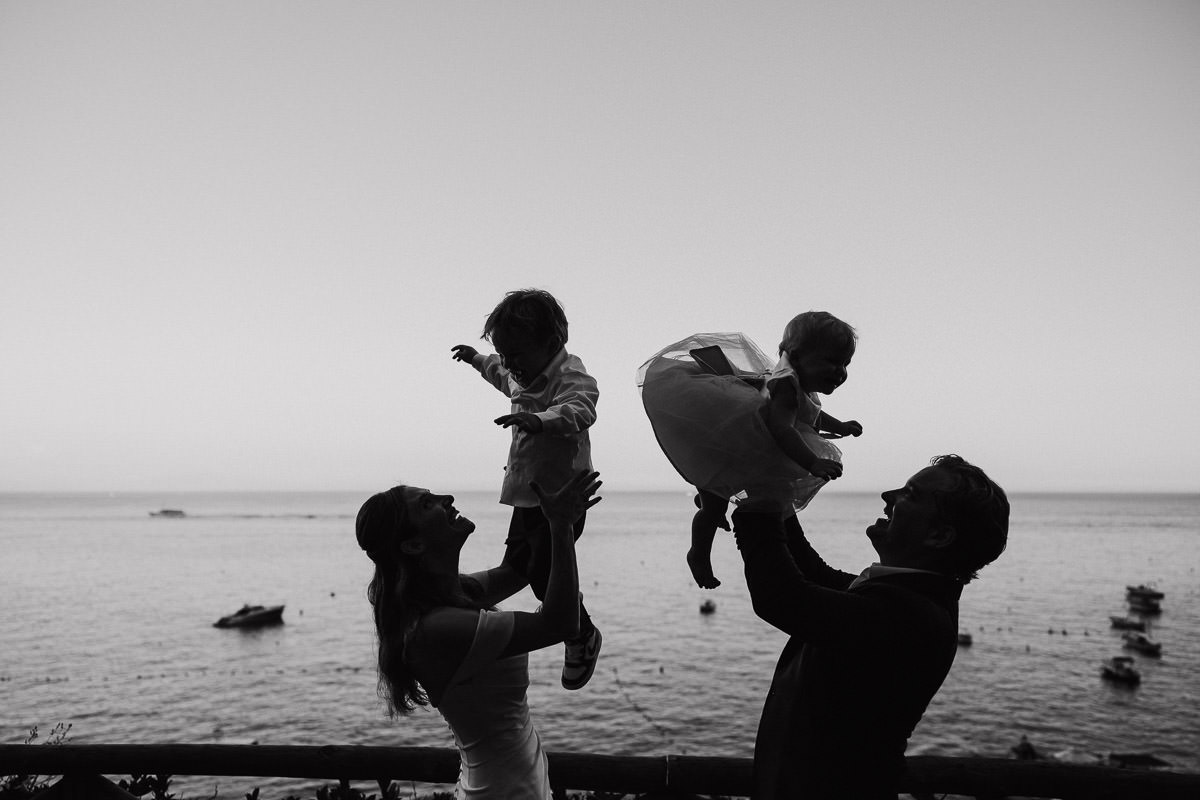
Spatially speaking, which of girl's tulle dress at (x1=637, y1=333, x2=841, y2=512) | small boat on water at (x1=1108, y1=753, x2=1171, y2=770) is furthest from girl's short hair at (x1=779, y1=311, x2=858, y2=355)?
small boat on water at (x1=1108, y1=753, x2=1171, y2=770)

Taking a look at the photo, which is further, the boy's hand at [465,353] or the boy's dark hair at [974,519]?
the boy's hand at [465,353]

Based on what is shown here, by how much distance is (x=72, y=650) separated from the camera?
32719mm

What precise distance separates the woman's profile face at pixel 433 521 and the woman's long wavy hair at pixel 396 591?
0.07 ft

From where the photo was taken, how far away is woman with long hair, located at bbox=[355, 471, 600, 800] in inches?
79.7

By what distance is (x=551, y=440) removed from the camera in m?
2.68

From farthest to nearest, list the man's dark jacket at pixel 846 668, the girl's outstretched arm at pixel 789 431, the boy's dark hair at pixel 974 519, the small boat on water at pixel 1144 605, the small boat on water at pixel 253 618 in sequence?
the small boat on water at pixel 1144 605 < the small boat on water at pixel 253 618 < the girl's outstretched arm at pixel 789 431 < the boy's dark hair at pixel 974 519 < the man's dark jacket at pixel 846 668

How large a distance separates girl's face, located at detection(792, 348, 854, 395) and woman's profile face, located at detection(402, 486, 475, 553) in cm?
122

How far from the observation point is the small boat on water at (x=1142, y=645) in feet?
105

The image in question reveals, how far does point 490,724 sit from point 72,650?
3952 cm

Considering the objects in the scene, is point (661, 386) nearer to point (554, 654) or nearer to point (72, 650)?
point (554, 654)

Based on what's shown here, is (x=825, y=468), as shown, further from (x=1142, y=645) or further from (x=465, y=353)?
(x=1142, y=645)

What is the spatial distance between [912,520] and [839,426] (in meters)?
0.60

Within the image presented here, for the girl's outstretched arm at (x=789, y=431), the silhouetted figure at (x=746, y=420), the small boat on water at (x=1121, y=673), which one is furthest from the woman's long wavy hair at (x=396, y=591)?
the small boat on water at (x=1121, y=673)

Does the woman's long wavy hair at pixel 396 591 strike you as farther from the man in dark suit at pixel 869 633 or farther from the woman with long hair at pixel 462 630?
the man in dark suit at pixel 869 633
